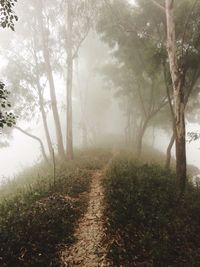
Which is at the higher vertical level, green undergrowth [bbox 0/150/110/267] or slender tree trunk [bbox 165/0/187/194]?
slender tree trunk [bbox 165/0/187/194]

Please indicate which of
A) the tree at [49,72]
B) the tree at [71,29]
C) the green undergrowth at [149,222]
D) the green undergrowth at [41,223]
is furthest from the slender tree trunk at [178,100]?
the tree at [49,72]

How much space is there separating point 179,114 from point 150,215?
4.46 m

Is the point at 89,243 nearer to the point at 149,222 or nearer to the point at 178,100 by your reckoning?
the point at 149,222

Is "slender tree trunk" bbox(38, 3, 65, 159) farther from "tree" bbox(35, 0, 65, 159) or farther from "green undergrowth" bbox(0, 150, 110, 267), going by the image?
"green undergrowth" bbox(0, 150, 110, 267)

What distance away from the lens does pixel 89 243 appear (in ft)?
21.6

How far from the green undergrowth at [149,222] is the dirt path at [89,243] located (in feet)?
0.72

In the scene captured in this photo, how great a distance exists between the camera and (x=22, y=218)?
7184mm

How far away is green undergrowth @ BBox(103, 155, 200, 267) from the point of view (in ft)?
20.6

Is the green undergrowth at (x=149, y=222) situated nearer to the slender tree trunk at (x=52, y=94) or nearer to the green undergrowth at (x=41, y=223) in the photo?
the green undergrowth at (x=41, y=223)

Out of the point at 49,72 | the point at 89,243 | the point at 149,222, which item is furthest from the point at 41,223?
the point at 49,72

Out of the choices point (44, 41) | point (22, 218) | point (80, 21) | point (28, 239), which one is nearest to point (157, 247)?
point (28, 239)

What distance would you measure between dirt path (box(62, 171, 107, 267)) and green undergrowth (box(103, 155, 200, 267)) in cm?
22

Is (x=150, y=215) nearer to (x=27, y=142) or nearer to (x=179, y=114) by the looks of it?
(x=179, y=114)

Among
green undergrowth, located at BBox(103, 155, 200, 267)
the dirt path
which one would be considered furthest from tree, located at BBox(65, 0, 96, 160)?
the dirt path
